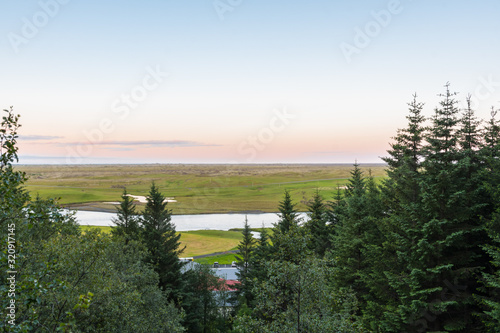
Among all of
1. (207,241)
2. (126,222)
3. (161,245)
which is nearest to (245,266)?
(161,245)

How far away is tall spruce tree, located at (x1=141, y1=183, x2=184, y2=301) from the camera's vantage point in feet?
105

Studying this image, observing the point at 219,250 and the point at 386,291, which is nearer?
the point at 386,291

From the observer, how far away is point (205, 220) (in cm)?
12888

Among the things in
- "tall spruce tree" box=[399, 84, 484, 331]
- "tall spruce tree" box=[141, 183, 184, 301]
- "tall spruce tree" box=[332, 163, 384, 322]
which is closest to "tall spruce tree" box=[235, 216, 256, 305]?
"tall spruce tree" box=[141, 183, 184, 301]

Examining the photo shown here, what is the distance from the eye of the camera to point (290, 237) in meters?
13.2

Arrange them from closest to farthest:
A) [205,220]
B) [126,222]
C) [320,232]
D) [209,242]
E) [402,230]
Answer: [402,230]
[126,222]
[320,232]
[209,242]
[205,220]

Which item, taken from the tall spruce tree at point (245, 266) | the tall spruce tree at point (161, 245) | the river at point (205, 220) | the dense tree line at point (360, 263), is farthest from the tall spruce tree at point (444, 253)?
the river at point (205, 220)

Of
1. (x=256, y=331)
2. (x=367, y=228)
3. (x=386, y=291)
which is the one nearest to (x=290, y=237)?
(x=256, y=331)

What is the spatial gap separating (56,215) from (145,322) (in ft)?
39.2

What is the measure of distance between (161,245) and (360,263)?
21.4 metres

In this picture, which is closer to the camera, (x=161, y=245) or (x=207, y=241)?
(x=161, y=245)

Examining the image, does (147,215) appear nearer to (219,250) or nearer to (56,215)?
(56,215)

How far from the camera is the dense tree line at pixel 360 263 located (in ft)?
38.3

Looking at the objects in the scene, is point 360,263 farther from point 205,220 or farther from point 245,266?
point 205,220
